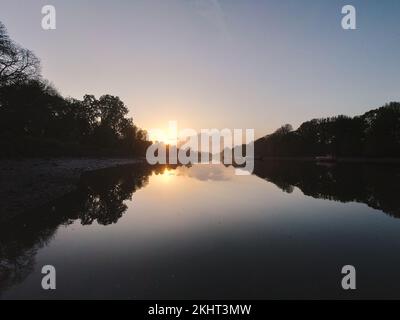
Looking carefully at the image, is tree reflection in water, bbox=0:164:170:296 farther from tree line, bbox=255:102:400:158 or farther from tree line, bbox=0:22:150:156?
tree line, bbox=255:102:400:158

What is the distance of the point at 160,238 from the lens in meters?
14.5

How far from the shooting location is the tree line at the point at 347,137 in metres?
98.5

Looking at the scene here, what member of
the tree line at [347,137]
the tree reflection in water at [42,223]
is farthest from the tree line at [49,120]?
the tree line at [347,137]

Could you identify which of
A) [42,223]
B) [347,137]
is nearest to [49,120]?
[42,223]

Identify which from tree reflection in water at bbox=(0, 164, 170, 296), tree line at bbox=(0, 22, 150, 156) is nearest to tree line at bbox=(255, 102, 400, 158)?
tree line at bbox=(0, 22, 150, 156)

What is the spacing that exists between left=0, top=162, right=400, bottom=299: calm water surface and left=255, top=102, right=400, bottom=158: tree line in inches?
3454

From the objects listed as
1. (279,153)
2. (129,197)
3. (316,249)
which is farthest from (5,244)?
(279,153)

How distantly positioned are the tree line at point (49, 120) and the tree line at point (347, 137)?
81899 millimetres

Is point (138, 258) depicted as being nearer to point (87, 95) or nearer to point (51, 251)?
point (51, 251)

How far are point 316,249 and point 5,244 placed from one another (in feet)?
42.9

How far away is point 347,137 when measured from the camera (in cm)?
11769

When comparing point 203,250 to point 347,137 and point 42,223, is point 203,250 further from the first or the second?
point 347,137

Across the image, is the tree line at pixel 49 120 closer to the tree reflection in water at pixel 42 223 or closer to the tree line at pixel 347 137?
the tree reflection in water at pixel 42 223

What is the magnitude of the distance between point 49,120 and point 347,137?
340ft
